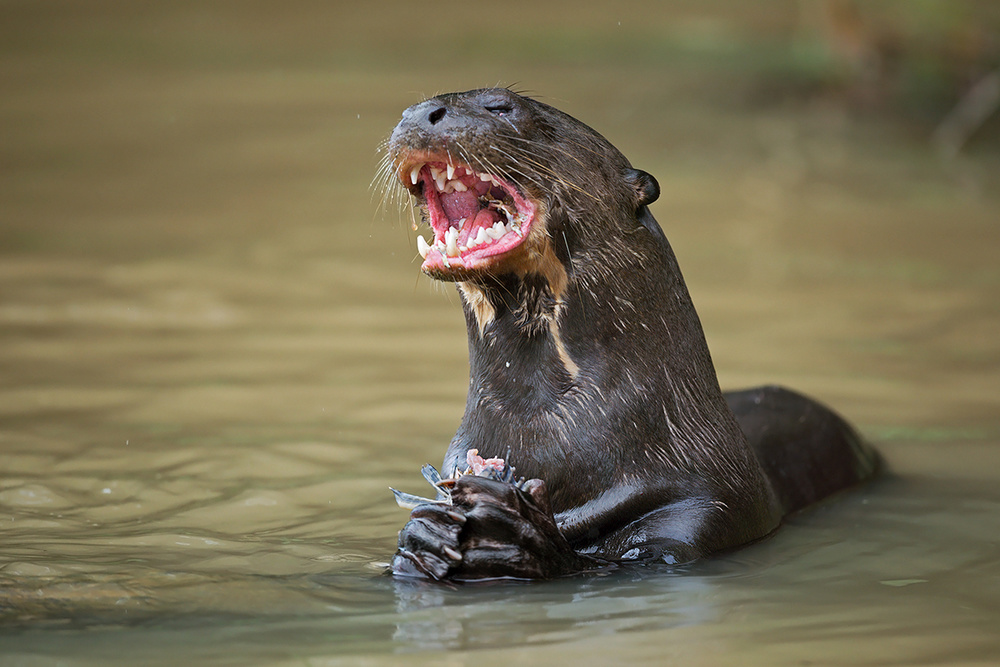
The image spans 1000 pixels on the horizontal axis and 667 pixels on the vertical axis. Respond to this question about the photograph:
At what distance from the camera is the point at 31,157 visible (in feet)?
41.1

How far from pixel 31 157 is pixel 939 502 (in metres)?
9.47

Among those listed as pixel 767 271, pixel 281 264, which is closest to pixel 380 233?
pixel 281 264

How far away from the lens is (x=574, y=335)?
4141mm

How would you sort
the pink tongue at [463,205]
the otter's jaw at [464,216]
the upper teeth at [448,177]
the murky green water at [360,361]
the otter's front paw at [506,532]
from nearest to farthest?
the murky green water at [360,361] < the otter's front paw at [506,532] < the otter's jaw at [464,216] < the upper teeth at [448,177] < the pink tongue at [463,205]

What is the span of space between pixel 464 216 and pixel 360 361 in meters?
2.86

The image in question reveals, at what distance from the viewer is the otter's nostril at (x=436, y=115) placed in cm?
400

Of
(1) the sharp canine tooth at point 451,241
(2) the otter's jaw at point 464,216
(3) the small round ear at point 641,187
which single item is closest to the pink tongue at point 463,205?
(2) the otter's jaw at point 464,216

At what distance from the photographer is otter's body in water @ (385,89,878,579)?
4.01 metres

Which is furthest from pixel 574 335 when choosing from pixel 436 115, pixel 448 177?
pixel 436 115

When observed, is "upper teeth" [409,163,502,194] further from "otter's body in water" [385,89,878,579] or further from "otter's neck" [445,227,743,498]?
"otter's neck" [445,227,743,498]

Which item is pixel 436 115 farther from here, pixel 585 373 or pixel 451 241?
pixel 585 373

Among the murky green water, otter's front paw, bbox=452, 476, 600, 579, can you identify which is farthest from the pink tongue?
the murky green water

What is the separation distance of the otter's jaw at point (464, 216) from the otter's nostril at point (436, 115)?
11cm

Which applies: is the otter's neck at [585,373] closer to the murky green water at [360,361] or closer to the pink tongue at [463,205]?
the pink tongue at [463,205]
